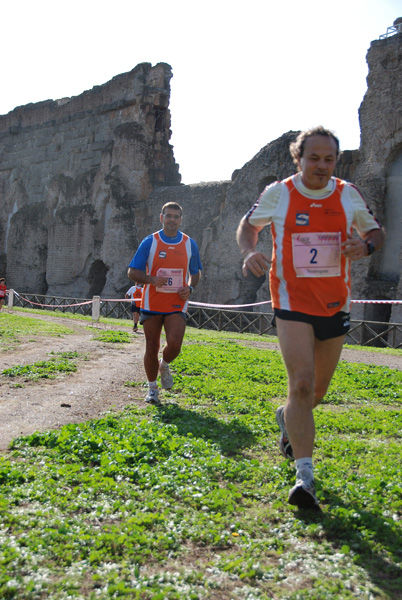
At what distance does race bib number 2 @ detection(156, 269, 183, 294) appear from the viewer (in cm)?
619

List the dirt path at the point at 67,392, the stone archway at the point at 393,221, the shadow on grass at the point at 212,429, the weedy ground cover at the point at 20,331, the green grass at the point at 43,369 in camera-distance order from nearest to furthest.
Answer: the shadow on grass at the point at 212,429 → the dirt path at the point at 67,392 → the green grass at the point at 43,369 → the weedy ground cover at the point at 20,331 → the stone archway at the point at 393,221

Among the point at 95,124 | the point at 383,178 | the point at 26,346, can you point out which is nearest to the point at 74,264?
the point at 95,124

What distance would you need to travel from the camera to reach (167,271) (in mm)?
6293

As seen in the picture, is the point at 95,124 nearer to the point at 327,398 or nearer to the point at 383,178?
the point at 383,178

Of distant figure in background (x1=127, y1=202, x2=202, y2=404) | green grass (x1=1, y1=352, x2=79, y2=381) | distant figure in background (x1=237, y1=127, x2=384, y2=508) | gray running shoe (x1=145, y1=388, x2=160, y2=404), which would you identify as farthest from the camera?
green grass (x1=1, y1=352, x2=79, y2=381)

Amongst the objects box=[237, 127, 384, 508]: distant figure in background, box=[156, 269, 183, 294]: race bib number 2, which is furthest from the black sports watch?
box=[156, 269, 183, 294]: race bib number 2

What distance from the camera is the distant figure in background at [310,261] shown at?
342 centimetres

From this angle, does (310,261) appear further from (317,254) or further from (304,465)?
(304,465)

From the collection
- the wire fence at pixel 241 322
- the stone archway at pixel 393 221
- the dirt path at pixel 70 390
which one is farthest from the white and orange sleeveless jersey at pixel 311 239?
the stone archway at pixel 393 221

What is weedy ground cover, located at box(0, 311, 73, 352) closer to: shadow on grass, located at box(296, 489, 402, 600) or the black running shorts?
the black running shorts

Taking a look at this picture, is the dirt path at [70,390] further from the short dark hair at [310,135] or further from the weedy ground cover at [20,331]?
the short dark hair at [310,135]

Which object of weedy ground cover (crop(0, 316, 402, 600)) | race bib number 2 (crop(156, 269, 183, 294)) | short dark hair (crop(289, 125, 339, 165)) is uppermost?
short dark hair (crop(289, 125, 339, 165))

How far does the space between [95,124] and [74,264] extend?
7.17m

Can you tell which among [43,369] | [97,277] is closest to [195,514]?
[43,369]
